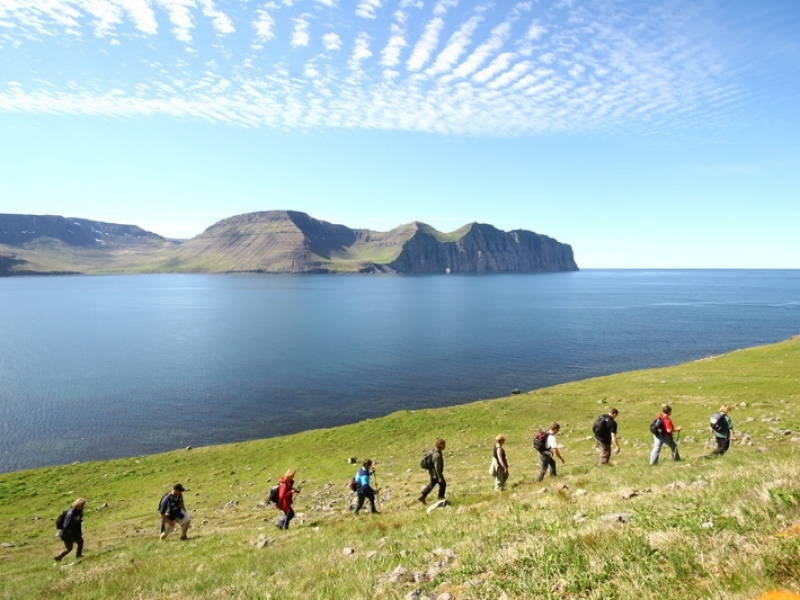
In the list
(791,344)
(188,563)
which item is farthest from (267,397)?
(791,344)

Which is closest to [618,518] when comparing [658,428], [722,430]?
[658,428]

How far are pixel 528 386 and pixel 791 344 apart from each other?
125 feet

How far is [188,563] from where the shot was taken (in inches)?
582

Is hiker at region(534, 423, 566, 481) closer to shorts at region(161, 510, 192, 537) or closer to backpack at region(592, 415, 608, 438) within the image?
backpack at region(592, 415, 608, 438)

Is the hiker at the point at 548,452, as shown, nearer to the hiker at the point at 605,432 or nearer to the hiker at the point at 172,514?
→ the hiker at the point at 605,432

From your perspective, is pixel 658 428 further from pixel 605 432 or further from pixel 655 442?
pixel 605 432

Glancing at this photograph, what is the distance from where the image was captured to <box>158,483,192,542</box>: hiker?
765 inches

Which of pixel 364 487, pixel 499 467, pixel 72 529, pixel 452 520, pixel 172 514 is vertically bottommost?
pixel 172 514

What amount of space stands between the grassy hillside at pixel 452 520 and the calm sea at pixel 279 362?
11.7 metres

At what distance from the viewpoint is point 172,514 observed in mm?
19625

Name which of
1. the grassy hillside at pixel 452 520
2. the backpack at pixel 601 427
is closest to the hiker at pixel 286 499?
the grassy hillside at pixel 452 520

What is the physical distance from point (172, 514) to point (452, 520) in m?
12.6

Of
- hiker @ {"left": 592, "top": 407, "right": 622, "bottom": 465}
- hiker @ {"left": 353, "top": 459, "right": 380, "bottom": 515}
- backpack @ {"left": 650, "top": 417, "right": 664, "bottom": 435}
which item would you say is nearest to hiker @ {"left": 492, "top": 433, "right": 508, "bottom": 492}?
hiker @ {"left": 592, "top": 407, "right": 622, "bottom": 465}

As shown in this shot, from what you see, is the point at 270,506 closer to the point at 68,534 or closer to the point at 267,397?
the point at 68,534
